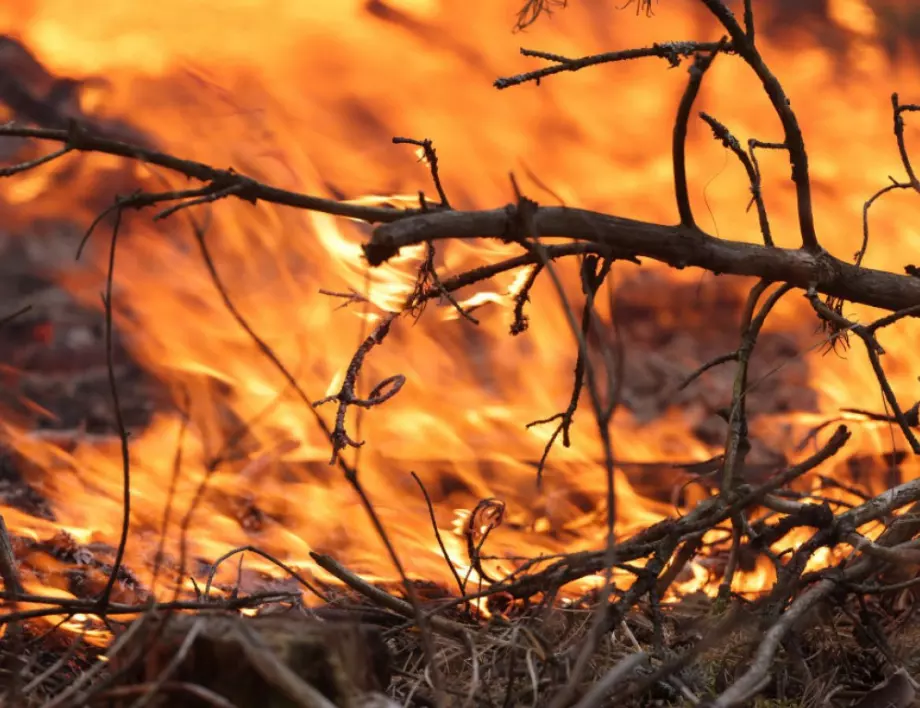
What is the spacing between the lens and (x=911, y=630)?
70.4 inches

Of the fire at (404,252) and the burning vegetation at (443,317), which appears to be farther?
the fire at (404,252)

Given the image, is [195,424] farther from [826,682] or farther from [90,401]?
[826,682]

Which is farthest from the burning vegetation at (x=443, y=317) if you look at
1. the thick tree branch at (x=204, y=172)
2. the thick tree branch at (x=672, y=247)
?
the thick tree branch at (x=204, y=172)

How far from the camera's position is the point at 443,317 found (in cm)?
280

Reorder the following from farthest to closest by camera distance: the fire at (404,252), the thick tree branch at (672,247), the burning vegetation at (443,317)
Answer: the fire at (404,252) → the burning vegetation at (443,317) → the thick tree branch at (672,247)

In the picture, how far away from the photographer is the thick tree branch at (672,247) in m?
1.36

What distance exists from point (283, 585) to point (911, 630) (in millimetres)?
1273

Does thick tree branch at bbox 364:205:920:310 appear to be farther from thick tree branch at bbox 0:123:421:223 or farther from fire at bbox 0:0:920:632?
fire at bbox 0:0:920:632

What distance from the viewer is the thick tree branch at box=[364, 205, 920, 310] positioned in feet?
4.47

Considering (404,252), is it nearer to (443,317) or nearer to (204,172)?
(443,317)

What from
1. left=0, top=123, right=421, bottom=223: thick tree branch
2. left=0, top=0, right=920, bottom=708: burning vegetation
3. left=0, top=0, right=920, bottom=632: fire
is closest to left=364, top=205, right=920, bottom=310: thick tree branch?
left=0, top=0, right=920, bottom=708: burning vegetation

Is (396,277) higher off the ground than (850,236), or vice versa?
(850,236)

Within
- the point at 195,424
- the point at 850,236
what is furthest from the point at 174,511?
the point at 850,236

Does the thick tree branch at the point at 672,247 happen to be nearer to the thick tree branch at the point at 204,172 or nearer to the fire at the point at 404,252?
the thick tree branch at the point at 204,172
